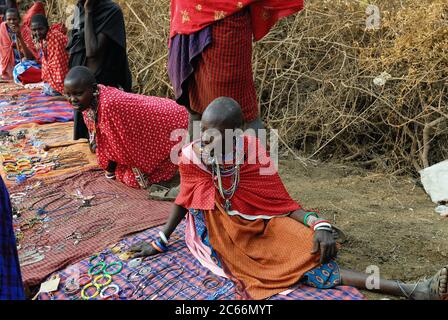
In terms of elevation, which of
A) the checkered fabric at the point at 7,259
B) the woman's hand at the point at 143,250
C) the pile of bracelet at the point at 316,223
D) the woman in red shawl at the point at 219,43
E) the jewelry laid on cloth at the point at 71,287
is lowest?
the jewelry laid on cloth at the point at 71,287

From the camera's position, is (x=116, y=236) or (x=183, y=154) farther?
(x=116, y=236)

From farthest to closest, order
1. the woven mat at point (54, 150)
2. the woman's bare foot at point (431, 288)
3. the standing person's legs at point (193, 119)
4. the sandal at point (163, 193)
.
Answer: the woven mat at point (54, 150) → the sandal at point (163, 193) → the standing person's legs at point (193, 119) → the woman's bare foot at point (431, 288)

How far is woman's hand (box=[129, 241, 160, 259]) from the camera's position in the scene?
2754mm

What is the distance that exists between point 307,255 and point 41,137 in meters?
3.43

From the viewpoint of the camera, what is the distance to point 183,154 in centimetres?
261

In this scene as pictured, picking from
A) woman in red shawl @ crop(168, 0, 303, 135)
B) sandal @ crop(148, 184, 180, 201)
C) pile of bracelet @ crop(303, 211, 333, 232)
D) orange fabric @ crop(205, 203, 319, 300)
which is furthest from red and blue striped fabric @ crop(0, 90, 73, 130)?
pile of bracelet @ crop(303, 211, 333, 232)

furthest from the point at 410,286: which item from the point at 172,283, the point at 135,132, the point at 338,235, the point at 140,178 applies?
the point at 135,132

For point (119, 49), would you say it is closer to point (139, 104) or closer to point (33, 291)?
point (139, 104)

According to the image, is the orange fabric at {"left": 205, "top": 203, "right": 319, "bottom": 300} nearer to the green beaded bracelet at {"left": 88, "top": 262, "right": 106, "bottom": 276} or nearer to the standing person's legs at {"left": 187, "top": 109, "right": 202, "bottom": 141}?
the green beaded bracelet at {"left": 88, "top": 262, "right": 106, "bottom": 276}

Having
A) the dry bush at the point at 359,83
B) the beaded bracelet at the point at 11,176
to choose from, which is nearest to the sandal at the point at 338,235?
the dry bush at the point at 359,83

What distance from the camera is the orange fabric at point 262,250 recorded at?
2387mm

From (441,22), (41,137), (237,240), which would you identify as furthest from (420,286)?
(41,137)

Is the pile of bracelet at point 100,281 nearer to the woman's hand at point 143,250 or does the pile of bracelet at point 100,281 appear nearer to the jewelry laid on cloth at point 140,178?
the woman's hand at point 143,250

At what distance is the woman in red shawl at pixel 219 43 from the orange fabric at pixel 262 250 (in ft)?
2.88
